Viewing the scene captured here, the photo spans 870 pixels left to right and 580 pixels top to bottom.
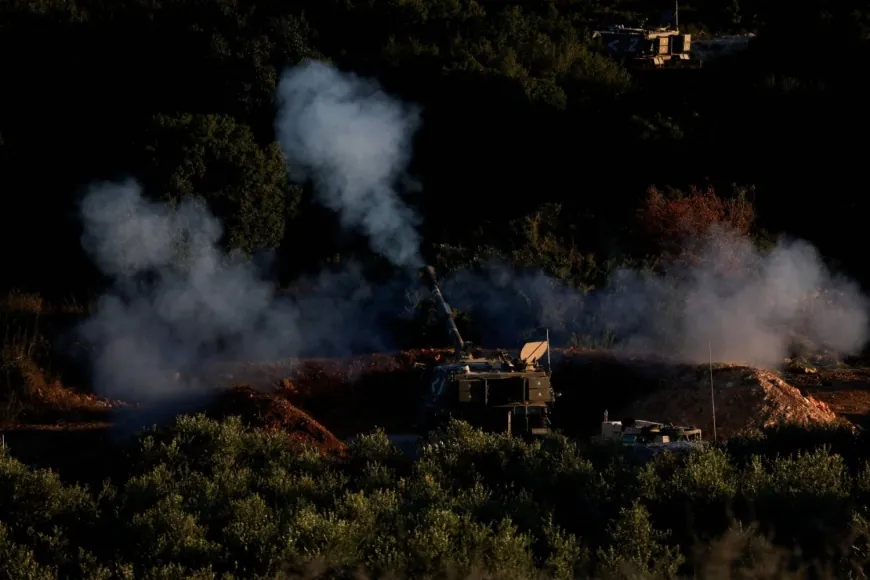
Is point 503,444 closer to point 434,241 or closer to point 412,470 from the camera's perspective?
point 412,470

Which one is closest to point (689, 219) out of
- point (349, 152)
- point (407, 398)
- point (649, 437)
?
point (349, 152)

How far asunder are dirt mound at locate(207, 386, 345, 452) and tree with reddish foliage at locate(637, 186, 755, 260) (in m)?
10.4

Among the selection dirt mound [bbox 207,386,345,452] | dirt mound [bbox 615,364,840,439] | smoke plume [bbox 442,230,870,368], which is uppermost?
smoke plume [bbox 442,230,870,368]

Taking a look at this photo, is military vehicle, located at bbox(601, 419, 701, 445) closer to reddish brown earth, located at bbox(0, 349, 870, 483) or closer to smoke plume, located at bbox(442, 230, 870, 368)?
reddish brown earth, located at bbox(0, 349, 870, 483)

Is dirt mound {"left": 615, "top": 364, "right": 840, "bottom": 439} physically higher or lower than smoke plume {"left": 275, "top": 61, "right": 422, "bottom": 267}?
lower

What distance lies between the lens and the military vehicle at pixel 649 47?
42.6 metres

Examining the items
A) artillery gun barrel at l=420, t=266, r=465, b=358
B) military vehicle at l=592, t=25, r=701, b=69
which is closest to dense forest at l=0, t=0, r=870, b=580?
military vehicle at l=592, t=25, r=701, b=69

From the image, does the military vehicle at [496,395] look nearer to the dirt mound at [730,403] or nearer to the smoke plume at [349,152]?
the dirt mound at [730,403]

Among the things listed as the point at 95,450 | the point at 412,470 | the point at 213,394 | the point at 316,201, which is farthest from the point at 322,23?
the point at 412,470

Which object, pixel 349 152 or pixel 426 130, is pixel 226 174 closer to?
pixel 349 152

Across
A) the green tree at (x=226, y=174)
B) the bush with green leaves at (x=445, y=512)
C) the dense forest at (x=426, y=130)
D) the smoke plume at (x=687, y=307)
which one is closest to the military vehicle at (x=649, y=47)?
the dense forest at (x=426, y=130)

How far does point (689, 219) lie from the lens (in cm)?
2812

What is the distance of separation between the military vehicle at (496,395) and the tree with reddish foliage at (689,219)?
31.4ft

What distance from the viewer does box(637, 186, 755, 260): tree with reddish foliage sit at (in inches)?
1101
